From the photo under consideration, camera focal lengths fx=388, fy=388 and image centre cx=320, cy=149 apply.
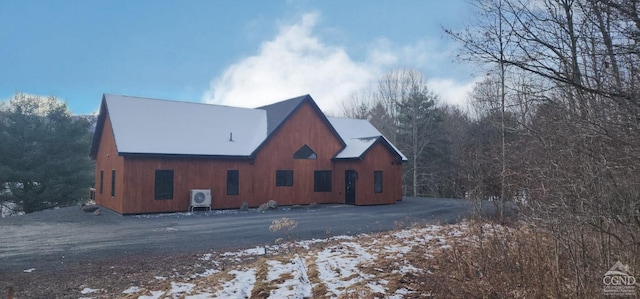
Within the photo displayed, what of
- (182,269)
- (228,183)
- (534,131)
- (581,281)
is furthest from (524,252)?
(228,183)

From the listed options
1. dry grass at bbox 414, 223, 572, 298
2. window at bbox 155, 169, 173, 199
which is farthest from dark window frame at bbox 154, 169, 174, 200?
dry grass at bbox 414, 223, 572, 298

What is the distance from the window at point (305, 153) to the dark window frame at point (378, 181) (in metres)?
3.43

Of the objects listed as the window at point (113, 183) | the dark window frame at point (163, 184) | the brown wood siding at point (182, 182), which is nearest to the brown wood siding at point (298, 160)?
the brown wood siding at point (182, 182)

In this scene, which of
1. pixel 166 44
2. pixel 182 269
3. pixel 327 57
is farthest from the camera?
pixel 327 57

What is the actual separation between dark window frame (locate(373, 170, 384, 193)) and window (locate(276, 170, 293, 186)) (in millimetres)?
4520

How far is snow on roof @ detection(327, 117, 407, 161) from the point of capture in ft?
69.7

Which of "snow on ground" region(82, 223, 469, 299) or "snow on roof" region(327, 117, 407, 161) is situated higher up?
"snow on roof" region(327, 117, 407, 161)

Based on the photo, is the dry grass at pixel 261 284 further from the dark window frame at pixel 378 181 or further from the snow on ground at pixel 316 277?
the dark window frame at pixel 378 181

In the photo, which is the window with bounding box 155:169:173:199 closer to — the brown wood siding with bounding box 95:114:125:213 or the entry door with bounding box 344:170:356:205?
the brown wood siding with bounding box 95:114:125:213

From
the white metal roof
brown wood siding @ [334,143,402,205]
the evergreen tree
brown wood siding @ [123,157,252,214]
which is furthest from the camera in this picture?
the evergreen tree

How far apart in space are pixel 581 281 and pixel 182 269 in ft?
20.9

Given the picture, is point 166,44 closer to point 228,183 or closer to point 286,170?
point 228,183

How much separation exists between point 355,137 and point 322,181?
4.61m

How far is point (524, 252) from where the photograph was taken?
4.68 m
